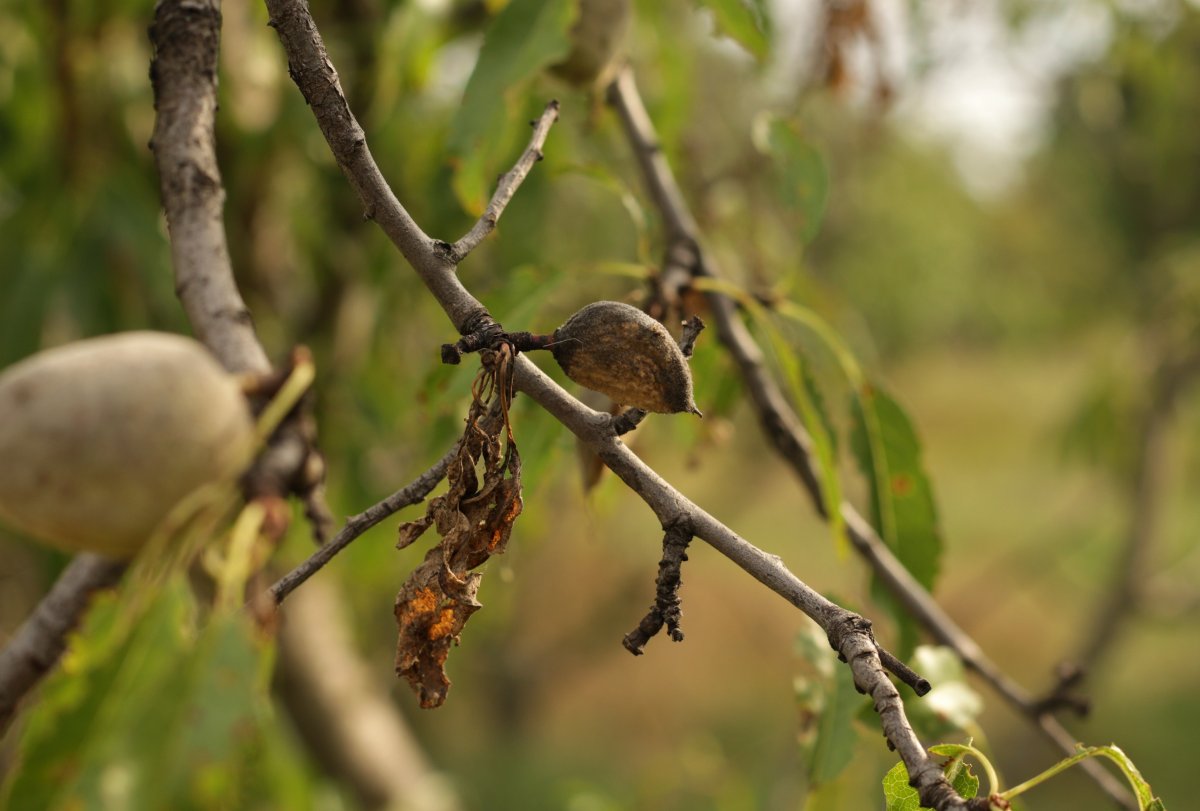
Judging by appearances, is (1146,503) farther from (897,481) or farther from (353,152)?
(353,152)

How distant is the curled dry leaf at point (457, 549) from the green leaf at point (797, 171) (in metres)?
0.75

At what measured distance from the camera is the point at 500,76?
3.80 ft

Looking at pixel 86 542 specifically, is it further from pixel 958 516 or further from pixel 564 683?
pixel 958 516

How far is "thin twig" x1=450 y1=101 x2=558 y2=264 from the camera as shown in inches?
26.1

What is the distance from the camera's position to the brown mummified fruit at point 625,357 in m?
0.69

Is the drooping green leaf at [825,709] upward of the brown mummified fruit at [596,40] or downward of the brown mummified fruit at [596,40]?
downward

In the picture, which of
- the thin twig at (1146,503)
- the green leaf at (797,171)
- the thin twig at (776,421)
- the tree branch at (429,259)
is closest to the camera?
the tree branch at (429,259)

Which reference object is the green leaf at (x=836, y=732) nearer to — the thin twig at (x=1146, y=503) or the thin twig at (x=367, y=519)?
the thin twig at (x=367, y=519)

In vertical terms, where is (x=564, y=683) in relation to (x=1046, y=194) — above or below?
below

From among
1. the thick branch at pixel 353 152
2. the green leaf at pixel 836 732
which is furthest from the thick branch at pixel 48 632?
the green leaf at pixel 836 732

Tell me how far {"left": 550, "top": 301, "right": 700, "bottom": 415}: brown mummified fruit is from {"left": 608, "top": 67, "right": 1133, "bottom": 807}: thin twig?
0.44 metres

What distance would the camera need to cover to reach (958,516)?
442 inches

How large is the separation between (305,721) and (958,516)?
388 inches

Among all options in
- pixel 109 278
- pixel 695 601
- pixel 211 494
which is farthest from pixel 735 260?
pixel 695 601
